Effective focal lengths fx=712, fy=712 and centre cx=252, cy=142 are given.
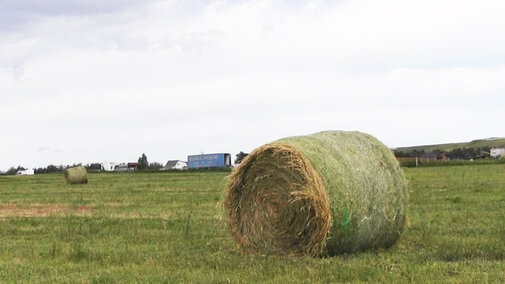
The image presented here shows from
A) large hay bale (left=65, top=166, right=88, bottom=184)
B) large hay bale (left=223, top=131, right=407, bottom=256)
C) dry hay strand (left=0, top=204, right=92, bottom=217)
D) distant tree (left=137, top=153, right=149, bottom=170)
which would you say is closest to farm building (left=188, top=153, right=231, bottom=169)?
distant tree (left=137, top=153, right=149, bottom=170)

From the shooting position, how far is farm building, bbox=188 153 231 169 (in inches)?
5389

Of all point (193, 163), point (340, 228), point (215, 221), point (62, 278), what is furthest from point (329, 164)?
point (193, 163)

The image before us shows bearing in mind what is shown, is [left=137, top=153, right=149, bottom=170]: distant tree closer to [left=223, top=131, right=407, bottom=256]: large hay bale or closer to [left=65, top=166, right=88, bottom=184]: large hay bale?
[left=65, top=166, right=88, bottom=184]: large hay bale

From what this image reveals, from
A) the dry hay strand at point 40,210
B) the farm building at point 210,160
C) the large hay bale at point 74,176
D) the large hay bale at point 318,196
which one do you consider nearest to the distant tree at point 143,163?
the farm building at point 210,160

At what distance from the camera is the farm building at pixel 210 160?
136875mm

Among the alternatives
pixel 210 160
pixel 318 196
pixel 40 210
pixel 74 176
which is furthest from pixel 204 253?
pixel 210 160

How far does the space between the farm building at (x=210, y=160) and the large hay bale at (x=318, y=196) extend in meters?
119

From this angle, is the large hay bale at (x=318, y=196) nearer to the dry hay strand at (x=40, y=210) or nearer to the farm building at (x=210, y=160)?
the dry hay strand at (x=40, y=210)

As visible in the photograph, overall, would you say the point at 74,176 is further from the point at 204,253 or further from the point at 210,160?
the point at 210,160

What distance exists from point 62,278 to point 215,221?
794cm

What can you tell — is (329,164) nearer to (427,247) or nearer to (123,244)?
(427,247)

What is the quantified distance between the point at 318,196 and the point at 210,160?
131462 mm

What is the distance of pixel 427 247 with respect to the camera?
12336mm

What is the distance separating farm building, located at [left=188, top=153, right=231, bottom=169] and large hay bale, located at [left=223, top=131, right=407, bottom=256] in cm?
11917
